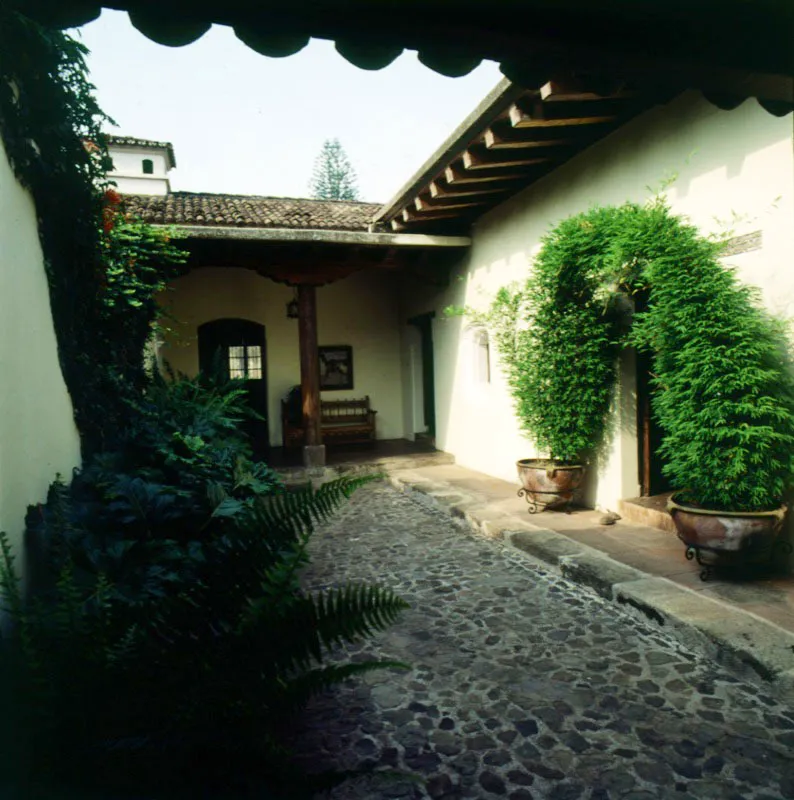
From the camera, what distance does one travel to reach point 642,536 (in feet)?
16.8

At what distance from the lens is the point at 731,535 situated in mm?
3809

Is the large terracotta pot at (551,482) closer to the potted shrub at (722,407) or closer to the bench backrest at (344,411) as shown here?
the potted shrub at (722,407)

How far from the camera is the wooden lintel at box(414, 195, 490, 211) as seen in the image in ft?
24.6

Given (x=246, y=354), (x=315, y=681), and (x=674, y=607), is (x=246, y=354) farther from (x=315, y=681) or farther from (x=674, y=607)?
(x=315, y=681)

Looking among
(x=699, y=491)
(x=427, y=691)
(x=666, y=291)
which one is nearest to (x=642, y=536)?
(x=699, y=491)

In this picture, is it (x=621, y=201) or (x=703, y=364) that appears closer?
(x=703, y=364)

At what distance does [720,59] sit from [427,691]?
9.41ft

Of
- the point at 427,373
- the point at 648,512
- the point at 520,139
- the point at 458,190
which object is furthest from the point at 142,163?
the point at 648,512

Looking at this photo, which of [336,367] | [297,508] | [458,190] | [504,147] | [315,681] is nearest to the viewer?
[315,681]

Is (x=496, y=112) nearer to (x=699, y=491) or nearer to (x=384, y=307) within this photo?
(x=699, y=491)

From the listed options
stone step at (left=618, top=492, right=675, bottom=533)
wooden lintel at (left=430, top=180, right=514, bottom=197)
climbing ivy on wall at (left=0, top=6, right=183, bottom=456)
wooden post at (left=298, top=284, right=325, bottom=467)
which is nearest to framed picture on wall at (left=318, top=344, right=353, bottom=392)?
wooden post at (left=298, top=284, right=325, bottom=467)

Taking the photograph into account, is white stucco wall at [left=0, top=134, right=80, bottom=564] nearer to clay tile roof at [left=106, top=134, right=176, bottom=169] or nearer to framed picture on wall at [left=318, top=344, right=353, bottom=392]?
framed picture on wall at [left=318, top=344, right=353, bottom=392]

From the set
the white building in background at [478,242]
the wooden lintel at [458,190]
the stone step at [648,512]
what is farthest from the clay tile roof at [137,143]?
the stone step at [648,512]

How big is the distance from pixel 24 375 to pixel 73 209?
163cm
